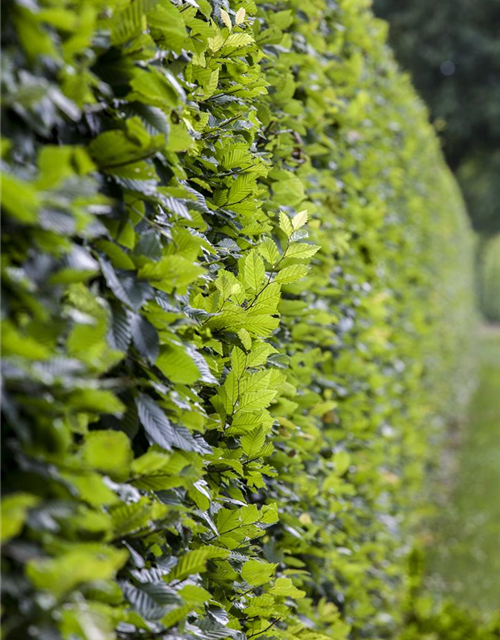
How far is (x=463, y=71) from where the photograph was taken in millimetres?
23219

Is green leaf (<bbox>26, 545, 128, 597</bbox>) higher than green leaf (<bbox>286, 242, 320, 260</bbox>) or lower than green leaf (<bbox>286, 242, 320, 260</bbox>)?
higher

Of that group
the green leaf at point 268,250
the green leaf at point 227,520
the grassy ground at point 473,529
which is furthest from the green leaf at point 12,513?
the grassy ground at point 473,529

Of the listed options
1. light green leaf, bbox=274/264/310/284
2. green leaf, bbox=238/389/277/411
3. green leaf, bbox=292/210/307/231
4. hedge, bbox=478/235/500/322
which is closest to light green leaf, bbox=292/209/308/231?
green leaf, bbox=292/210/307/231

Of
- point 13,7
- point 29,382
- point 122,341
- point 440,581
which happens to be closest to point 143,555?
point 122,341

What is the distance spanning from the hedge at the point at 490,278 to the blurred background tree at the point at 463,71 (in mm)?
1302

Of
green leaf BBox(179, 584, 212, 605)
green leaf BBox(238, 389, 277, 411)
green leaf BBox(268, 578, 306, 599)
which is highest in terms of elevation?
green leaf BBox(238, 389, 277, 411)

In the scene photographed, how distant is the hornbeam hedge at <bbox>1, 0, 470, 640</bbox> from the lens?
800mm

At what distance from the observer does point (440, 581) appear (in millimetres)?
5473

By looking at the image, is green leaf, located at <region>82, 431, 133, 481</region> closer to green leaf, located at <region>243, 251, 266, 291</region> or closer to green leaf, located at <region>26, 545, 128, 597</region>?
green leaf, located at <region>26, 545, 128, 597</region>

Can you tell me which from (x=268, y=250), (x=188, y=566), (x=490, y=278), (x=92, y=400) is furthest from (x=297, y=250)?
(x=490, y=278)

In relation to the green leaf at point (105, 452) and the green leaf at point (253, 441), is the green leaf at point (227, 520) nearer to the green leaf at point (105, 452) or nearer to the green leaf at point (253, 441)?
the green leaf at point (253, 441)

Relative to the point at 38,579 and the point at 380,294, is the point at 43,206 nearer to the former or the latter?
the point at 38,579

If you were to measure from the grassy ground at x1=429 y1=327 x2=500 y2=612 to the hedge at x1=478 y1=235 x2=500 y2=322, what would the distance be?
52.3ft

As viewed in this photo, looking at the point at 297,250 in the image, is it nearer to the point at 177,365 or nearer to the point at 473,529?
the point at 177,365
